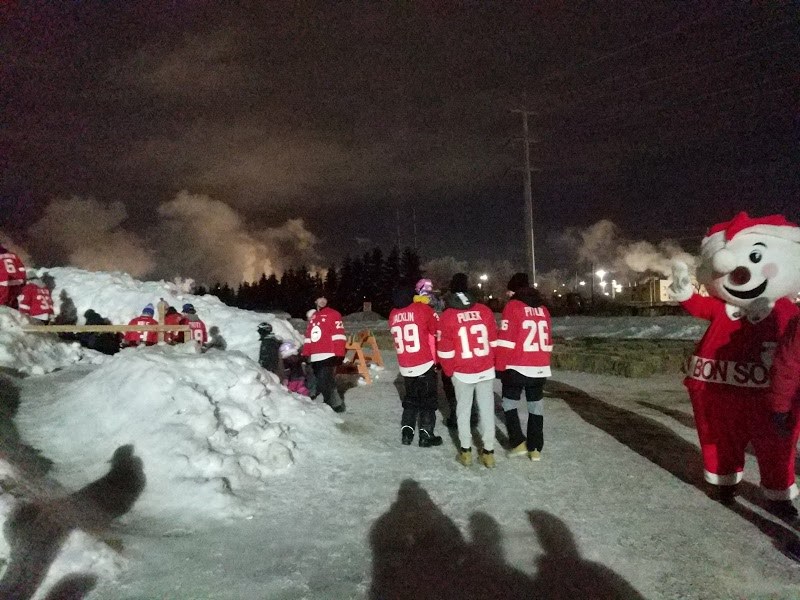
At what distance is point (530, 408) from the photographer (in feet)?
23.3

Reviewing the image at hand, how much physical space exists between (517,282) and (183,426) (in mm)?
4439

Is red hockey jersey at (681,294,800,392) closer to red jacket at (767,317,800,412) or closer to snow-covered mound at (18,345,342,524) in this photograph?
red jacket at (767,317,800,412)

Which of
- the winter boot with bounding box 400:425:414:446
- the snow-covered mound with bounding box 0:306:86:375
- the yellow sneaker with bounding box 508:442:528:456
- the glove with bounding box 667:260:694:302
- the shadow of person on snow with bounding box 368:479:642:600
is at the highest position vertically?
the glove with bounding box 667:260:694:302

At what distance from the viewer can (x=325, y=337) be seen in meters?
9.36

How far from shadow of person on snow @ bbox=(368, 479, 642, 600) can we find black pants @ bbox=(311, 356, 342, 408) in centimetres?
431

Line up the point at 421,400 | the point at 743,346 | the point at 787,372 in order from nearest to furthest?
the point at 787,372
the point at 743,346
the point at 421,400

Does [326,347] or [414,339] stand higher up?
[414,339]

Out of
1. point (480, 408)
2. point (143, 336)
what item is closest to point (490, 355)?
point (480, 408)

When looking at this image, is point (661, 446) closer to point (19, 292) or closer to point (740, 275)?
point (740, 275)

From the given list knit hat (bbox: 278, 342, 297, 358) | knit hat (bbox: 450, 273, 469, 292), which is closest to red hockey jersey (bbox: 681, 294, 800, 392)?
knit hat (bbox: 450, 273, 469, 292)

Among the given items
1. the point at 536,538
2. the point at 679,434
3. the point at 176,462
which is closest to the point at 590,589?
the point at 536,538

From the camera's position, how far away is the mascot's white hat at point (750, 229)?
5.52 metres

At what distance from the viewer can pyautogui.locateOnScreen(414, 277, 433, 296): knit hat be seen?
8156mm

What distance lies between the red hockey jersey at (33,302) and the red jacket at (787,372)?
14.8 m
